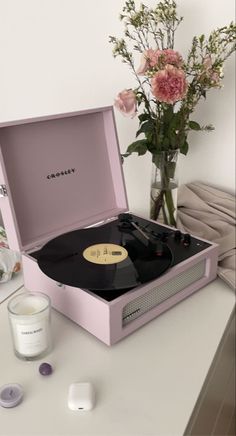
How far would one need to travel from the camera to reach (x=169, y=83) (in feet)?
3.00

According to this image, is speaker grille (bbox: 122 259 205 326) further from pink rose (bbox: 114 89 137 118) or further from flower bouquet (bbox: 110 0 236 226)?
pink rose (bbox: 114 89 137 118)

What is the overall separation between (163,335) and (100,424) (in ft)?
0.78

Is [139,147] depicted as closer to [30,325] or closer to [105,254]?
[105,254]

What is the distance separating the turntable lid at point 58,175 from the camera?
905 mm

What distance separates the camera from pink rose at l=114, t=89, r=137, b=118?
39.0 inches

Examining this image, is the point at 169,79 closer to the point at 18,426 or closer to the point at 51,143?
the point at 51,143

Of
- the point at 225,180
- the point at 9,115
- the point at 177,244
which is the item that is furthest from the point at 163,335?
the point at 9,115

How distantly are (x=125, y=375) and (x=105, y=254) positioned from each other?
0.84 feet

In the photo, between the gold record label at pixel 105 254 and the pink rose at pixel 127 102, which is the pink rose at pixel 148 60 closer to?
the pink rose at pixel 127 102

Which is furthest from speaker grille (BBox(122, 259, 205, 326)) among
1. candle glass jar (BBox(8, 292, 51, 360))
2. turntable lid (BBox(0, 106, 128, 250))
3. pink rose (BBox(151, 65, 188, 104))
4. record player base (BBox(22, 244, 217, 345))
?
pink rose (BBox(151, 65, 188, 104))

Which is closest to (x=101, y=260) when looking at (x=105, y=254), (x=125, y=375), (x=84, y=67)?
(x=105, y=254)

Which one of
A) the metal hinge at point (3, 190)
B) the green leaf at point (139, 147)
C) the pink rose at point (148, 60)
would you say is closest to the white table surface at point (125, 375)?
the metal hinge at point (3, 190)

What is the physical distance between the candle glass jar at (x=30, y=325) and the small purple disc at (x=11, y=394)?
7cm

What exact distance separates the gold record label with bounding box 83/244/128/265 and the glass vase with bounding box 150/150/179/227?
0.22m
